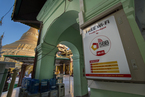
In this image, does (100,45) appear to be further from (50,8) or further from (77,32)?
(77,32)

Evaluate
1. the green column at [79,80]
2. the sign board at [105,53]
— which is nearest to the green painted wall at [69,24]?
the green column at [79,80]

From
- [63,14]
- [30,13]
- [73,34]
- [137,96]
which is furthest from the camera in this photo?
[73,34]

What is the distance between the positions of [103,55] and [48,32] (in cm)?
265

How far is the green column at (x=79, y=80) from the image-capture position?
3.67 meters

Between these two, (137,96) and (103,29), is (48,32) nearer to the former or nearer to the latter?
(103,29)

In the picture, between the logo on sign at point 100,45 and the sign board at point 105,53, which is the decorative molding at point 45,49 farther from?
the logo on sign at point 100,45

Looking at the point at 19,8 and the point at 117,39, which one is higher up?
the point at 19,8

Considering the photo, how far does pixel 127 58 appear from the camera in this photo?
0.65m

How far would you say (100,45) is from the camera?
0.81 meters

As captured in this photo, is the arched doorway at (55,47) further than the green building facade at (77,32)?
Yes

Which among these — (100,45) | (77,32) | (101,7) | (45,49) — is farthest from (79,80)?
(101,7)

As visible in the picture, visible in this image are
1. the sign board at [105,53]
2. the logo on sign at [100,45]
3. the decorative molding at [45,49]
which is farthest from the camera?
the decorative molding at [45,49]

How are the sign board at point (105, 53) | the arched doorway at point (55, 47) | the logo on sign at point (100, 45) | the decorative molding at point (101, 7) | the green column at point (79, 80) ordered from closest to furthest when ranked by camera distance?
1. the sign board at point (105, 53)
2. the logo on sign at point (100, 45)
3. the decorative molding at point (101, 7)
4. the arched doorway at point (55, 47)
5. the green column at point (79, 80)

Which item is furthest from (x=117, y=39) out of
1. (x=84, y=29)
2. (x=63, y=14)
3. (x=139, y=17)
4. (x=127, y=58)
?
(x=139, y=17)
